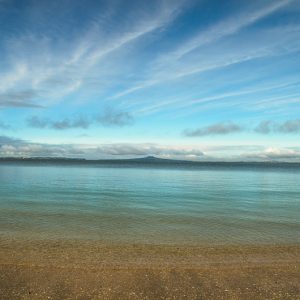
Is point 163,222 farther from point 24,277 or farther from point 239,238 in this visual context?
point 24,277

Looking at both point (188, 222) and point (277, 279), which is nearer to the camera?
point (277, 279)

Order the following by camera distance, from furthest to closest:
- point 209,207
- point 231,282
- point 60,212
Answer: point 209,207
point 60,212
point 231,282

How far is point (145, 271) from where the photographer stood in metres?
11.8

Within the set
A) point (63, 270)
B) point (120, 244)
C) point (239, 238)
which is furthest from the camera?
point (239, 238)

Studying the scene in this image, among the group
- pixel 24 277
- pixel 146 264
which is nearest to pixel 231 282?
pixel 146 264

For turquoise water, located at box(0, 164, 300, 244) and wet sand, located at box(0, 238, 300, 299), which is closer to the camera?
wet sand, located at box(0, 238, 300, 299)

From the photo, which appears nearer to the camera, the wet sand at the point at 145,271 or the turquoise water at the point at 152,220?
the wet sand at the point at 145,271

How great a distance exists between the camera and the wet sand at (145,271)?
32.5ft

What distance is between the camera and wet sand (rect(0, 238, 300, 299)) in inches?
390

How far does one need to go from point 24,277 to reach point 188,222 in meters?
13.0

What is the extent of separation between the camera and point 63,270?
1175 centimetres

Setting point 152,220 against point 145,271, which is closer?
point 145,271

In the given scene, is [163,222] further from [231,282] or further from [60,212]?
[231,282]

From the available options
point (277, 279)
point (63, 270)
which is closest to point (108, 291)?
point (63, 270)
